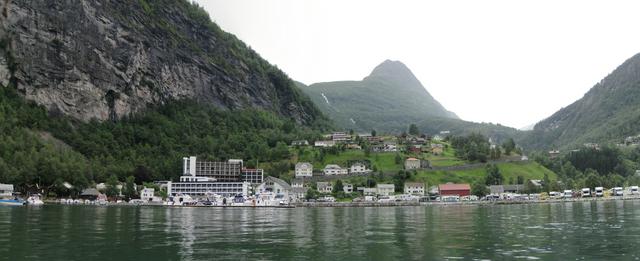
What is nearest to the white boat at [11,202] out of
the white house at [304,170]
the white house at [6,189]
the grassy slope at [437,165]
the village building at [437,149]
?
the white house at [6,189]

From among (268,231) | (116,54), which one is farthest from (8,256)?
(116,54)

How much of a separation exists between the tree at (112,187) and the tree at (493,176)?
309ft

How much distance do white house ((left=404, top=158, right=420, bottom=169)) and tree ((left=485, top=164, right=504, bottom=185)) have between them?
63.7 feet

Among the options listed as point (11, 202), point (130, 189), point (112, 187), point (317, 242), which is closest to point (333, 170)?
point (130, 189)

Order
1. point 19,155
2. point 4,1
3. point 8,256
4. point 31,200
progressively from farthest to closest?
point 4,1 → point 19,155 → point 31,200 → point 8,256

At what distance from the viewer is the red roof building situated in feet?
466

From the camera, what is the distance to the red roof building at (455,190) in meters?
142

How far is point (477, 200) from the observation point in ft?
446

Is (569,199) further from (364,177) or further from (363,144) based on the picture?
(363,144)

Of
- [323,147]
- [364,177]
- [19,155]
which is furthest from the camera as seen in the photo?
[323,147]

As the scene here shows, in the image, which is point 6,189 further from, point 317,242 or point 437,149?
point 437,149

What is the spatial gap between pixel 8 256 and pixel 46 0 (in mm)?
174080

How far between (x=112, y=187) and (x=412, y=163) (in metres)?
81.0

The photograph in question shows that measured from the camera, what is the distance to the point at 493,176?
157625 mm
